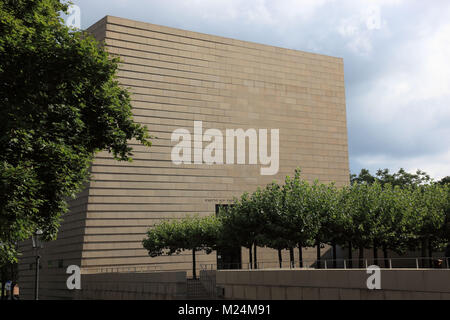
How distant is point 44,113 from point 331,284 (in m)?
13.8

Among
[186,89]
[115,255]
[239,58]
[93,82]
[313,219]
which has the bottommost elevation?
[115,255]

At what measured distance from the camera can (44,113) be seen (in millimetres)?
17531

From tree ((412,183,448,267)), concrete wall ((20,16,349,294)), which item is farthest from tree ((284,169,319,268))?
concrete wall ((20,16,349,294))

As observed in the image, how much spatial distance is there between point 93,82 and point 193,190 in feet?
141

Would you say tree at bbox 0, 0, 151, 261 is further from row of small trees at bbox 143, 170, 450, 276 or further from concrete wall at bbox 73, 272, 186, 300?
row of small trees at bbox 143, 170, 450, 276

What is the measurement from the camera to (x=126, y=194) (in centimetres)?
5794

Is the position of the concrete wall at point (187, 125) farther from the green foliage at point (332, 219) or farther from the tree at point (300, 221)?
the tree at point (300, 221)

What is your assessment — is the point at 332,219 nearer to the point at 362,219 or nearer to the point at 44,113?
the point at 362,219

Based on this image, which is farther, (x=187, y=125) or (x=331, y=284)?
(x=187, y=125)

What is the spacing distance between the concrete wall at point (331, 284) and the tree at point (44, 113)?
10.5 metres

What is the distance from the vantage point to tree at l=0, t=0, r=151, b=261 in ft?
53.6

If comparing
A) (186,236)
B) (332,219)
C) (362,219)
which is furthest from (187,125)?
(362,219)
